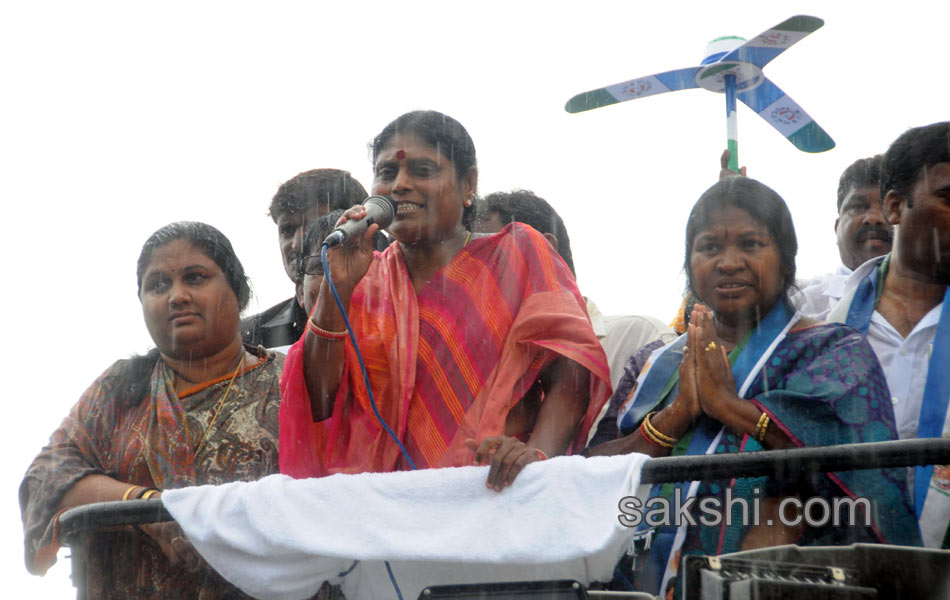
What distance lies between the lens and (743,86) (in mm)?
6359

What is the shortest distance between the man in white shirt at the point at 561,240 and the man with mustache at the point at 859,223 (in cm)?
80

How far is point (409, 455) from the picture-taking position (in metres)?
3.66

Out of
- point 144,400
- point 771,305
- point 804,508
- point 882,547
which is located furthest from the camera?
point 144,400

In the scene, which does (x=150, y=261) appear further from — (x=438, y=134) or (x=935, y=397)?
(x=935, y=397)

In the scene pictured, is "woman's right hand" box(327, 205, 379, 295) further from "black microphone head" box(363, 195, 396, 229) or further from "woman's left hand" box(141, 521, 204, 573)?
"woman's left hand" box(141, 521, 204, 573)

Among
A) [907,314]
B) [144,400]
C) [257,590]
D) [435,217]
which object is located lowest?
[257,590]

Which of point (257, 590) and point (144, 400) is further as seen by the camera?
point (144, 400)

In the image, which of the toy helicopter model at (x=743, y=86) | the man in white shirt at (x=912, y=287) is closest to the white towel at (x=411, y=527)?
the man in white shirt at (x=912, y=287)

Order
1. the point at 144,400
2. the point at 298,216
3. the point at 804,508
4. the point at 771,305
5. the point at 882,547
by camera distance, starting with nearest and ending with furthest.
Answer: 1. the point at 882,547
2. the point at 804,508
3. the point at 771,305
4. the point at 144,400
5. the point at 298,216

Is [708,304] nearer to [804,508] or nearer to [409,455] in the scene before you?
[804,508]

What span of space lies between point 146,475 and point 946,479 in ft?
8.66

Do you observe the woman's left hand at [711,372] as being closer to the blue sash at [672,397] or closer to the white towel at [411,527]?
the blue sash at [672,397]

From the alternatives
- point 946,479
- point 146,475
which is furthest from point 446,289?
point 946,479

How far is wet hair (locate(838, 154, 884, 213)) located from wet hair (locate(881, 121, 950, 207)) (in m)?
→ 1.28
